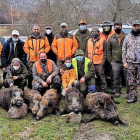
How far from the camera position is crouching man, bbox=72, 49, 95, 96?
760 cm

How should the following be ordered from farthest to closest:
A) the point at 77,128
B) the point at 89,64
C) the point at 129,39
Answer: the point at 89,64, the point at 129,39, the point at 77,128

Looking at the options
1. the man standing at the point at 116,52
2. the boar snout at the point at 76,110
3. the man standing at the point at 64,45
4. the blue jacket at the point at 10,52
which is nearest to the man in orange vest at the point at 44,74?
the man standing at the point at 64,45

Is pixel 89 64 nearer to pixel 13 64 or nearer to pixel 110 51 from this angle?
pixel 110 51

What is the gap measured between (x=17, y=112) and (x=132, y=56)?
352 cm

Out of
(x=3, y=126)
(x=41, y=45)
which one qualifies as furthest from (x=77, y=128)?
(x=41, y=45)

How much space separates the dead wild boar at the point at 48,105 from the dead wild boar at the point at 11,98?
1.86 feet

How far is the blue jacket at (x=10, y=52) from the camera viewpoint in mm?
8494

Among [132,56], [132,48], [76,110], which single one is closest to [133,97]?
[132,56]

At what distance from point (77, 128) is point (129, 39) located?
306cm

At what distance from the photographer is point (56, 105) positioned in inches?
274

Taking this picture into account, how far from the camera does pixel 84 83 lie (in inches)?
303

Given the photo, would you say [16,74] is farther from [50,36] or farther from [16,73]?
[50,36]

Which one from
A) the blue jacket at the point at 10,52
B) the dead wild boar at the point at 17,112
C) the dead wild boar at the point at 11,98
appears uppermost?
the blue jacket at the point at 10,52

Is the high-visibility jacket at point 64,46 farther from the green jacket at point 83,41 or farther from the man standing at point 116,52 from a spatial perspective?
the man standing at point 116,52
